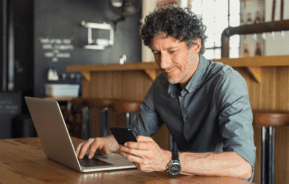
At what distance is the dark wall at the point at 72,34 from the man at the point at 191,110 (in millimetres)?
4887

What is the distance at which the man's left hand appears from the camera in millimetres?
1101

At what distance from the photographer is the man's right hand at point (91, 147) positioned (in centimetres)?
140

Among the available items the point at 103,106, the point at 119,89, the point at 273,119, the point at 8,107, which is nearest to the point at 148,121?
the point at 273,119

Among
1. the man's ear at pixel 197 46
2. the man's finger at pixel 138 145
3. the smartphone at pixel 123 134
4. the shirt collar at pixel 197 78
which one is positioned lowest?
the man's finger at pixel 138 145

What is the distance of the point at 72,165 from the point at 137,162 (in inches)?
9.3

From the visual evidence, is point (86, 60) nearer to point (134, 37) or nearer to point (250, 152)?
point (134, 37)

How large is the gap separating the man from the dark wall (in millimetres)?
4887

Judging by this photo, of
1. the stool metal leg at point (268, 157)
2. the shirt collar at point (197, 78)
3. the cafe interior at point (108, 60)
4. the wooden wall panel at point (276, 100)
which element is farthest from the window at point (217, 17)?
the shirt collar at point (197, 78)

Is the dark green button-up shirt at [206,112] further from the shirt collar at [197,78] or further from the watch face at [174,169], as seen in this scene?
the watch face at [174,169]

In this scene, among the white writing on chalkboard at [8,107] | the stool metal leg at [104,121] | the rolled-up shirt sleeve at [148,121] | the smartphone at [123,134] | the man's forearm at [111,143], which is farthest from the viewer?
the white writing on chalkboard at [8,107]

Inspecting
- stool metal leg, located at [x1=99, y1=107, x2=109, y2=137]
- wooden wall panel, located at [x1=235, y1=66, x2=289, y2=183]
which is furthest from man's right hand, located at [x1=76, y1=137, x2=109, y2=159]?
stool metal leg, located at [x1=99, y1=107, x2=109, y2=137]

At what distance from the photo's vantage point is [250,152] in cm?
128

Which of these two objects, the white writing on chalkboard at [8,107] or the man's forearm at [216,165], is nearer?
the man's forearm at [216,165]

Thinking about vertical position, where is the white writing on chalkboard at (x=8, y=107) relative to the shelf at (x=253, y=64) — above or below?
below
